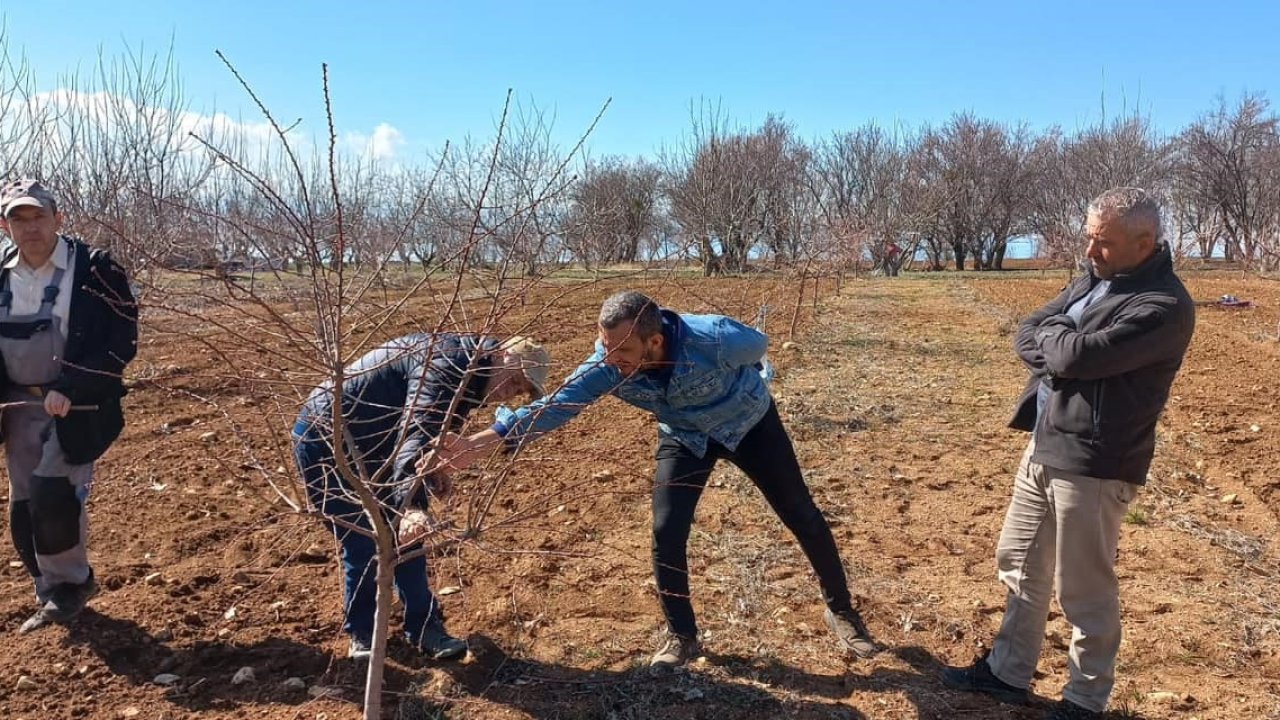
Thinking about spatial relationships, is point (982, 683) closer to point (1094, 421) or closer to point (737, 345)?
point (1094, 421)

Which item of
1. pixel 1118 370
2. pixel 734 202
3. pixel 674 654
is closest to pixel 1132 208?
pixel 1118 370

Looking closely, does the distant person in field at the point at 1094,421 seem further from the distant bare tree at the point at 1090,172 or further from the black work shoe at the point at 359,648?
the distant bare tree at the point at 1090,172

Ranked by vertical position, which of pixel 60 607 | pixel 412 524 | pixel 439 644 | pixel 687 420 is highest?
pixel 687 420

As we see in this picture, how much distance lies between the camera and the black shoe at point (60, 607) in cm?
317

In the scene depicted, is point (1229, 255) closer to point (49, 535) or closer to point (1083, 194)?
point (1083, 194)

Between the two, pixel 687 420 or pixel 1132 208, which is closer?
pixel 1132 208

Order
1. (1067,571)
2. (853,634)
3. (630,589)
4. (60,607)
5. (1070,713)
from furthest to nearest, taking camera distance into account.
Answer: (630,589) < (60,607) < (853,634) < (1070,713) < (1067,571)

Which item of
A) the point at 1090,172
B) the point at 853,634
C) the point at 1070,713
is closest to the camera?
the point at 1070,713

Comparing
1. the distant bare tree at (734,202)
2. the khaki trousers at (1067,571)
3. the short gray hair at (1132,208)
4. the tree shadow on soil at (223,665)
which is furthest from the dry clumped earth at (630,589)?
the distant bare tree at (734,202)

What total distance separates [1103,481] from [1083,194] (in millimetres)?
27221

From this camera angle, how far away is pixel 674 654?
2.90 meters

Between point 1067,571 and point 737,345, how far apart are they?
1.11 m

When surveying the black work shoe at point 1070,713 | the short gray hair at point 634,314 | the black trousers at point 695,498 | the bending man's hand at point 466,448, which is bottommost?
the black work shoe at point 1070,713

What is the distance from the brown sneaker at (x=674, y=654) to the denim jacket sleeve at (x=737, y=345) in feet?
3.15
